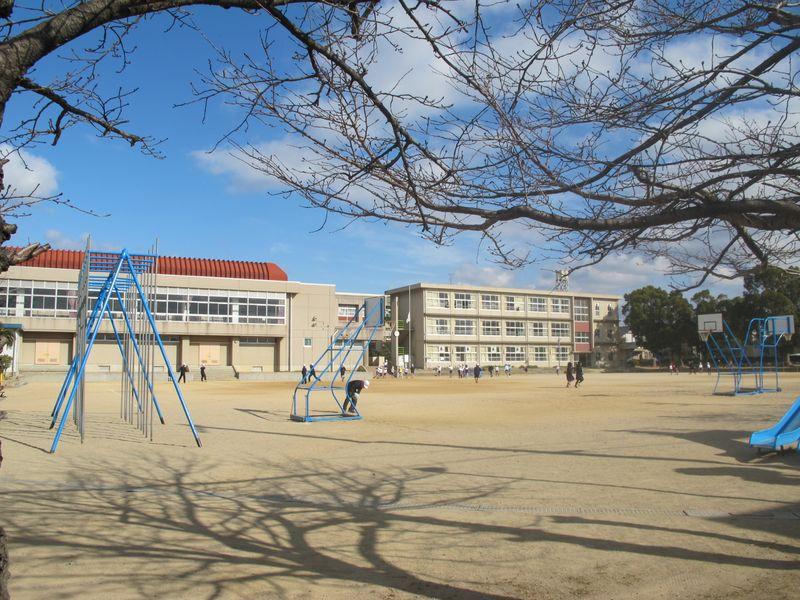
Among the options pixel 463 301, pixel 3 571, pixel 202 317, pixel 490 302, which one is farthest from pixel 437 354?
pixel 3 571

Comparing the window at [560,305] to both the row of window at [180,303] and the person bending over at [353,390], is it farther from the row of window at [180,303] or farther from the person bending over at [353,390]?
the person bending over at [353,390]

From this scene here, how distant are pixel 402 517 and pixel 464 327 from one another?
74.4m

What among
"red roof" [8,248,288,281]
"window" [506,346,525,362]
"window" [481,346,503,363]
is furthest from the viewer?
"window" [506,346,525,362]

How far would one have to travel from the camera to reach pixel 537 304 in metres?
85.0

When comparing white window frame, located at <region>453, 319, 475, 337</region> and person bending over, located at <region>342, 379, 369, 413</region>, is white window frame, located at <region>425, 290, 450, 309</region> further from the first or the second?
person bending over, located at <region>342, 379, 369, 413</region>

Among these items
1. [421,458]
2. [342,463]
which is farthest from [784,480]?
[342,463]

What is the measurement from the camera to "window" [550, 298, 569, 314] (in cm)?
8600

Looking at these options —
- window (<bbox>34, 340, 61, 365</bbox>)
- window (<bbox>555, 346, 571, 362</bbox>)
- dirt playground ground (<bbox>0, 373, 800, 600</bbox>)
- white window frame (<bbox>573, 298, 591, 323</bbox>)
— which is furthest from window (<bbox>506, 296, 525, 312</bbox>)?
dirt playground ground (<bbox>0, 373, 800, 600</bbox>)

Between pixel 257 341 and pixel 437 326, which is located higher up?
pixel 437 326

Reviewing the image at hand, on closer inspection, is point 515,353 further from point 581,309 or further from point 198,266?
point 198,266

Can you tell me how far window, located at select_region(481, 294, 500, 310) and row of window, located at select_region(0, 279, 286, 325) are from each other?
29.6m

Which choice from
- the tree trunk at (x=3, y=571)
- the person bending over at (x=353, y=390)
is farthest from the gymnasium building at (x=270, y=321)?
the tree trunk at (x=3, y=571)

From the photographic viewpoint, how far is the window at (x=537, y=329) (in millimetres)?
84312

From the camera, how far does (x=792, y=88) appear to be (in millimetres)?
4984
